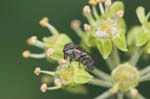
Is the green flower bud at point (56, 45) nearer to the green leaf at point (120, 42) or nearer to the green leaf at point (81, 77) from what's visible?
the green leaf at point (81, 77)

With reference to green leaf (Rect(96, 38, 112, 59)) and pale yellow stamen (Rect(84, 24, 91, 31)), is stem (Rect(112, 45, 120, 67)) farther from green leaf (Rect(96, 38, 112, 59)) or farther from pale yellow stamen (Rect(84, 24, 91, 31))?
pale yellow stamen (Rect(84, 24, 91, 31))

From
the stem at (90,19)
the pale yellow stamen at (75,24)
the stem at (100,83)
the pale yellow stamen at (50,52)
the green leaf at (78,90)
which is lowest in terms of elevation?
the stem at (100,83)

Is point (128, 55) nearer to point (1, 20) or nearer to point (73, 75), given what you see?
point (73, 75)

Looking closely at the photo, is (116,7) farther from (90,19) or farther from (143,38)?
(143,38)

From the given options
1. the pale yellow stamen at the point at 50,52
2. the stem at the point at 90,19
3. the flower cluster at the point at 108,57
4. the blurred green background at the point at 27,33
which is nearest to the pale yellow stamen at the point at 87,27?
the flower cluster at the point at 108,57

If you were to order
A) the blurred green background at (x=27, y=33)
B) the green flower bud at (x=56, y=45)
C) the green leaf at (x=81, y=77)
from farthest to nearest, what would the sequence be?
the blurred green background at (x=27, y=33) → the green flower bud at (x=56, y=45) → the green leaf at (x=81, y=77)

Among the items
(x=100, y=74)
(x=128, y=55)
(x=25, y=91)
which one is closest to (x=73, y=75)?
(x=100, y=74)

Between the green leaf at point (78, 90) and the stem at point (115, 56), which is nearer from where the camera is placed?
the stem at point (115, 56)

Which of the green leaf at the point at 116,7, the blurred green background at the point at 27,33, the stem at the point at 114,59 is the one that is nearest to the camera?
the stem at the point at 114,59
